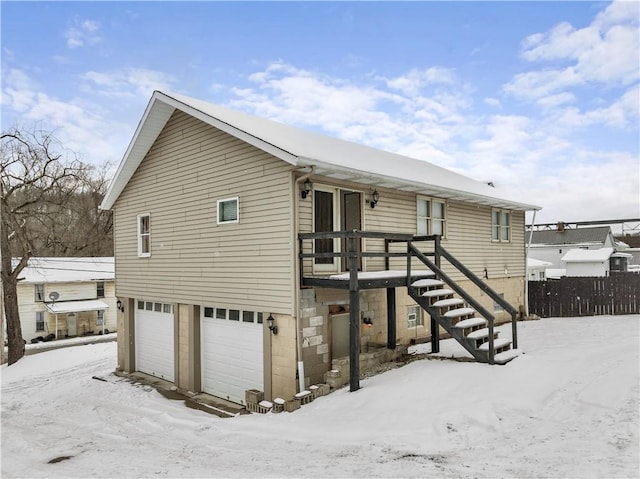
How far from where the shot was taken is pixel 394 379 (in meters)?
8.17

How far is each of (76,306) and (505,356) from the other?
27.4 meters

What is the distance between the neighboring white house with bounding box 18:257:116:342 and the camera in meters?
26.7

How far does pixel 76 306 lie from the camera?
27.6 m

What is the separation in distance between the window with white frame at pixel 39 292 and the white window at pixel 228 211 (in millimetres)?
23152

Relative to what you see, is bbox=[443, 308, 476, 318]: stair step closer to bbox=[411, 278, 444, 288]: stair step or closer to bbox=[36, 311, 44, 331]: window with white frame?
bbox=[411, 278, 444, 288]: stair step

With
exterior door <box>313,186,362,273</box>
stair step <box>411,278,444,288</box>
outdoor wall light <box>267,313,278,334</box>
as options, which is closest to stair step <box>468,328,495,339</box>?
stair step <box>411,278,444,288</box>

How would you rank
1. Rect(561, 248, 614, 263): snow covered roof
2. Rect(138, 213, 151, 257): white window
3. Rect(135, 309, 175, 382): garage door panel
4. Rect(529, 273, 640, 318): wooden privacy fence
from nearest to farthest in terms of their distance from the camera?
Rect(135, 309, 175, 382): garage door panel → Rect(138, 213, 151, 257): white window → Rect(529, 273, 640, 318): wooden privacy fence → Rect(561, 248, 614, 263): snow covered roof

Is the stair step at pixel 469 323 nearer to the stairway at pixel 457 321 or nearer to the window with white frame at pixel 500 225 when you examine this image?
the stairway at pixel 457 321

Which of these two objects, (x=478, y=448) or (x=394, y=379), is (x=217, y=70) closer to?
(x=394, y=379)

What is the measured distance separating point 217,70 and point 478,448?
57.2ft

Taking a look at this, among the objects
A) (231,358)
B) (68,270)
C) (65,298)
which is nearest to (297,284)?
(231,358)

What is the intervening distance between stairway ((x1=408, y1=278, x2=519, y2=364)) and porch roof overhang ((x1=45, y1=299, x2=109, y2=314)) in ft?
82.3

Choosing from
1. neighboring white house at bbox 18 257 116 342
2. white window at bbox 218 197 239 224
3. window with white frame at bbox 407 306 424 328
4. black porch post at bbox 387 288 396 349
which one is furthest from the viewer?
neighboring white house at bbox 18 257 116 342

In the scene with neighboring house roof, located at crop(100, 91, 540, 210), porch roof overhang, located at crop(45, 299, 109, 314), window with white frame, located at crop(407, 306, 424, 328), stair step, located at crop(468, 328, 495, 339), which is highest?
neighboring house roof, located at crop(100, 91, 540, 210)
